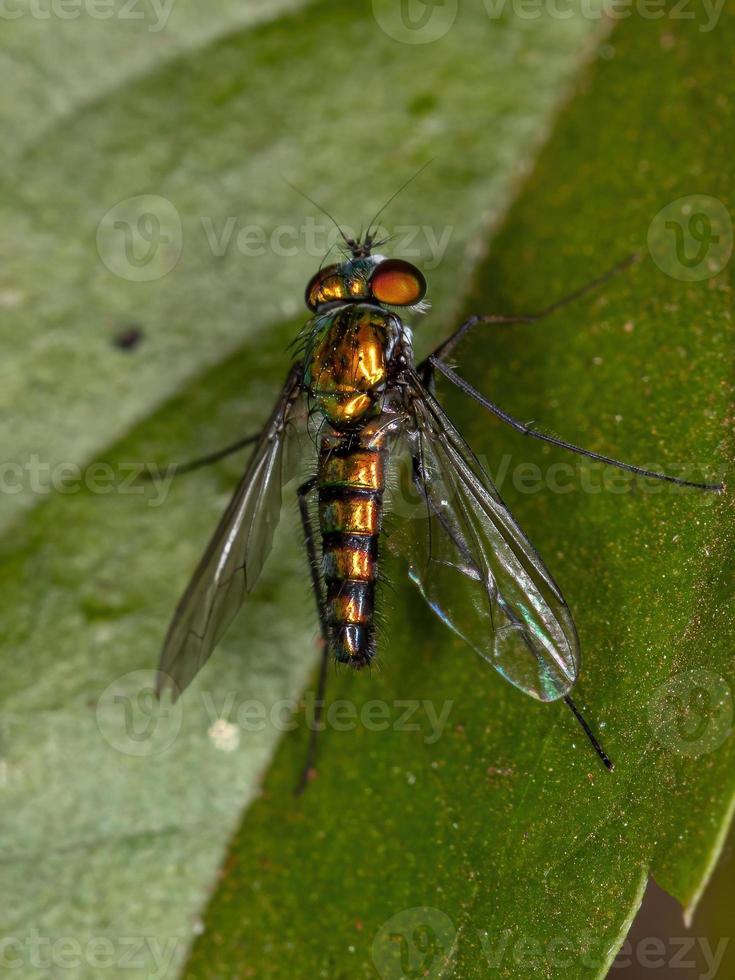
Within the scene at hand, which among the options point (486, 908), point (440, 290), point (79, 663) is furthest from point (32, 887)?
point (440, 290)

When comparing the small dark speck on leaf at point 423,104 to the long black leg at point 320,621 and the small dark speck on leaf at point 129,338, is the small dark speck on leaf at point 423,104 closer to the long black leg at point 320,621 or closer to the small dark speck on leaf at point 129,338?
the small dark speck on leaf at point 129,338

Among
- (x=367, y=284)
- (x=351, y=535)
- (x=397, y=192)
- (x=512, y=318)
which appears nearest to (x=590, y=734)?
(x=351, y=535)

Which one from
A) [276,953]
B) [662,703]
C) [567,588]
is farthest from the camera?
[276,953]

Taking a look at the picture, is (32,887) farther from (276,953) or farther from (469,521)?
(469,521)

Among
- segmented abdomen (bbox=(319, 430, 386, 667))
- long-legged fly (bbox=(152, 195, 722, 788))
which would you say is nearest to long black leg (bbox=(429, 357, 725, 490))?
long-legged fly (bbox=(152, 195, 722, 788))

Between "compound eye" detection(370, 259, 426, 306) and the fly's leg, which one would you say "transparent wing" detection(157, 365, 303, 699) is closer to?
the fly's leg

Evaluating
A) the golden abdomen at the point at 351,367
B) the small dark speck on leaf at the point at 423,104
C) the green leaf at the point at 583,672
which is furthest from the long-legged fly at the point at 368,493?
the small dark speck on leaf at the point at 423,104

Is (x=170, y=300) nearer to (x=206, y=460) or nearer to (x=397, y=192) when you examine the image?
(x=206, y=460)
